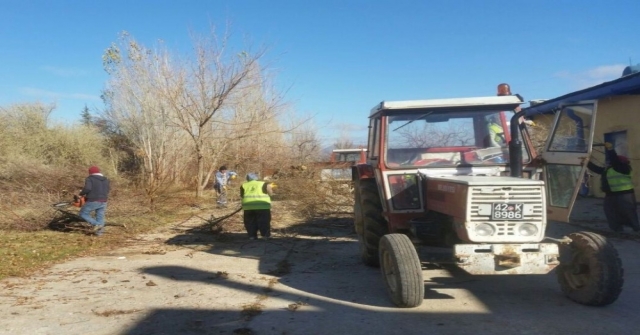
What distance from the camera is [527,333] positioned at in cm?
467

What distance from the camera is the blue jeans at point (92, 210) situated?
419 inches

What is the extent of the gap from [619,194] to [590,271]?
550cm

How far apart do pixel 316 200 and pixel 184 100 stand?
7163 mm

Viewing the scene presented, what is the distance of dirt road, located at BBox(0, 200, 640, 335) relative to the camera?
16.3 ft

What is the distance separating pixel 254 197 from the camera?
10.1m

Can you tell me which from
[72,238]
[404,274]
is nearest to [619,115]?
[404,274]

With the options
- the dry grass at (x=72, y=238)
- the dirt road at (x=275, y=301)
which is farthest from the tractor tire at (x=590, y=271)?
the dry grass at (x=72, y=238)

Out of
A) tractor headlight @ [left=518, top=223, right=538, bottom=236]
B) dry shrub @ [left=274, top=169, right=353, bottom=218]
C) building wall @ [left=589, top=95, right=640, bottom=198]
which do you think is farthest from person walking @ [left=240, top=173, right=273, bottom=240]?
building wall @ [left=589, top=95, right=640, bottom=198]

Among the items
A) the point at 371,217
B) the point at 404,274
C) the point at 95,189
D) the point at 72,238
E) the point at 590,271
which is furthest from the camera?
the point at 95,189

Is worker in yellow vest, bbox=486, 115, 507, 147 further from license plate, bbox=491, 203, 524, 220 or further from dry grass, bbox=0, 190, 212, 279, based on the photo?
dry grass, bbox=0, 190, 212, 279

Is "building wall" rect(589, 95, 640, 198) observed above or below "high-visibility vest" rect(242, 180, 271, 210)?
above

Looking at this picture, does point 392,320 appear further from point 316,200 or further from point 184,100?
point 184,100

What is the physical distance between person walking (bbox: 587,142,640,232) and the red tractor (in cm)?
449

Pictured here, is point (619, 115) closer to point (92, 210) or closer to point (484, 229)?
point (484, 229)
